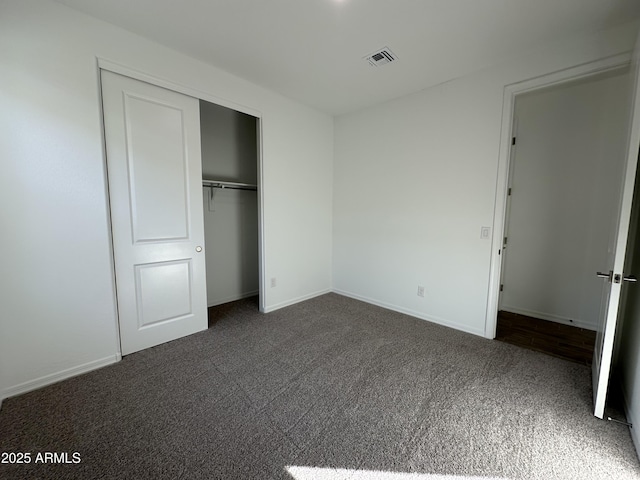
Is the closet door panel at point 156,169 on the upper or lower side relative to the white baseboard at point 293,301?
upper

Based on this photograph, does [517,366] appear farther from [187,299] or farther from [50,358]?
[50,358]

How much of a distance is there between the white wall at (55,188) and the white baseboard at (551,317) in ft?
15.0

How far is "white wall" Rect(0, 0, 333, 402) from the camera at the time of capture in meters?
1.75

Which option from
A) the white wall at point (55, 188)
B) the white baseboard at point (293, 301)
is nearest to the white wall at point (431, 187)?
the white baseboard at point (293, 301)

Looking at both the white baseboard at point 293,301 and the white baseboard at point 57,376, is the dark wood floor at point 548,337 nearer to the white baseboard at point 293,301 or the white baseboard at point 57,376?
the white baseboard at point 293,301

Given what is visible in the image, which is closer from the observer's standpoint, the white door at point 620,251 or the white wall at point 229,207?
the white door at point 620,251

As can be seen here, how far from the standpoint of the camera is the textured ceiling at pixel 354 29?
6.04 ft

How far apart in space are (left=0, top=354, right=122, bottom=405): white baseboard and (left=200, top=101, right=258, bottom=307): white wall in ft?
4.59

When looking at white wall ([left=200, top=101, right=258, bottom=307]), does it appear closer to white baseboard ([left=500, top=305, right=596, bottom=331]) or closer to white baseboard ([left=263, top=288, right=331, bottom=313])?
white baseboard ([left=263, top=288, right=331, bottom=313])

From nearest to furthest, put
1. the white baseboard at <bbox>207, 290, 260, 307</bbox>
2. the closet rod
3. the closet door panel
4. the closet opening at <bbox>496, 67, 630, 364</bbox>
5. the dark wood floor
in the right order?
the closet door panel, the dark wood floor, the closet opening at <bbox>496, 67, 630, 364</bbox>, the closet rod, the white baseboard at <bbox>207, 290, 260, 307</bbox>

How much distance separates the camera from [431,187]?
3.09 m

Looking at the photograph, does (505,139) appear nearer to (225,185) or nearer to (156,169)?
(225,185)

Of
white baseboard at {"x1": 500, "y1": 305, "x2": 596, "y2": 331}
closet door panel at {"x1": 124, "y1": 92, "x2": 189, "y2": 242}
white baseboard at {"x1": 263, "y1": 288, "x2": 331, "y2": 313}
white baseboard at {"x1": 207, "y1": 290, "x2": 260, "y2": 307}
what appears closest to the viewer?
closet door panel at {"x1": 124, "y1": 92, "x2": 189, "y2": 242}

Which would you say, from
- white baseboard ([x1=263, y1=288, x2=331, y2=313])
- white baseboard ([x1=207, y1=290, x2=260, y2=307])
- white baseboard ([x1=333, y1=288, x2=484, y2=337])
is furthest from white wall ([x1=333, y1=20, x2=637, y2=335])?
white baseboard ([x1=207, y1=290, x2=260, y2=307])
